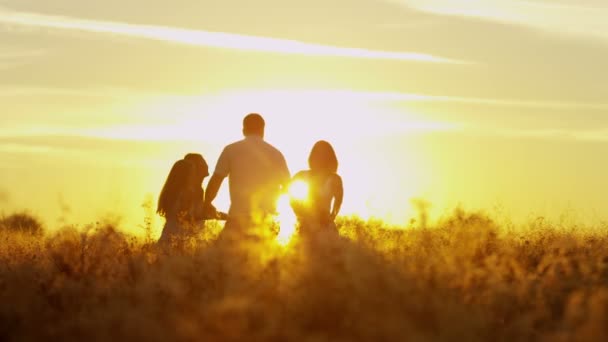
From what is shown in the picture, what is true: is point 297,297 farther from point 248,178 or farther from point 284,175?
point 284,175

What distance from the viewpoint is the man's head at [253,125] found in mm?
13742

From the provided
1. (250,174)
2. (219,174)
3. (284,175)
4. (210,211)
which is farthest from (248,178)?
(210,211)

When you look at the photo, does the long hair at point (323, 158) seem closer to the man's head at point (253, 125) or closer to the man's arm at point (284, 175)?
the man's arm at point (284, 175)

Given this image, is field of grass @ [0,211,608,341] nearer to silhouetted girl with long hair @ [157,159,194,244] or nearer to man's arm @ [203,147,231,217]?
man's arm @ [203,147,231,217]

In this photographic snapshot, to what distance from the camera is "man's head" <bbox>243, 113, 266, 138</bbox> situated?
13.7m

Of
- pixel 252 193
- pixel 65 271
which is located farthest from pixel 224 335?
pixel 252 193

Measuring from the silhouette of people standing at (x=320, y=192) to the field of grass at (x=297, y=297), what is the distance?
2354 millimetres

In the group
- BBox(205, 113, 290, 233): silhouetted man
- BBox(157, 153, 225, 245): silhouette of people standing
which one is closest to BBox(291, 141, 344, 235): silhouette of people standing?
BBox(205, 113, 290, 233): silhouetted man

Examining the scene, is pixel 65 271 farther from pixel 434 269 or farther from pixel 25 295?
pixel 434 269

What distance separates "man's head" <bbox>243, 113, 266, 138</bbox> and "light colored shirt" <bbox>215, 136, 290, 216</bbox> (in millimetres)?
95

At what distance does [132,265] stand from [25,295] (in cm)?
113

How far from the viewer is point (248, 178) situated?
13.5 meters

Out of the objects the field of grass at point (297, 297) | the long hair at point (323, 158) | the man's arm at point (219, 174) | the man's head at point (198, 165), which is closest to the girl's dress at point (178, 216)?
the man's head at point (198, 165)

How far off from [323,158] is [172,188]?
2382 millimetres
